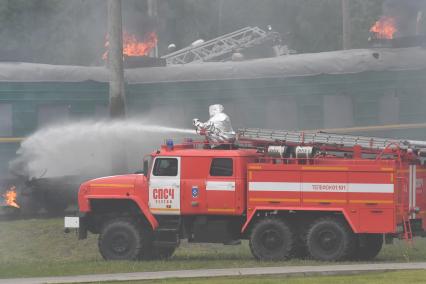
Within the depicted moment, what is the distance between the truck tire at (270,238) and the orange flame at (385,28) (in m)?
15.7

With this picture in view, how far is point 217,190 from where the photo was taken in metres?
17.8

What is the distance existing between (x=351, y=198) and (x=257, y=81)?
33.8 feet

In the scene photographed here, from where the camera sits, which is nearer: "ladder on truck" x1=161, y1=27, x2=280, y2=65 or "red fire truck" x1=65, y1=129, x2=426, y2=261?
"red fire truck" x1=65, y1=129, x2=426, y2=261

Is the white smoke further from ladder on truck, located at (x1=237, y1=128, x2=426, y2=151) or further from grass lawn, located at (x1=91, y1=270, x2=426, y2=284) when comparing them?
grass lawn, located at (x1=91, y1=270, x2=426, y2=284)

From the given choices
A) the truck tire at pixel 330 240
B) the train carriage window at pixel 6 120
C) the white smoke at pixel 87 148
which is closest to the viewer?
the truck tire at pixel 330 240

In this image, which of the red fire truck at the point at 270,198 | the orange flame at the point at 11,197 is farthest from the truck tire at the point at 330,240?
the orange flame at the point at 11,197

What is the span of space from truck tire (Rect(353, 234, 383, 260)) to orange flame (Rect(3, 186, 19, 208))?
10.2 m

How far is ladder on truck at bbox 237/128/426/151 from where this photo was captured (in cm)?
1758

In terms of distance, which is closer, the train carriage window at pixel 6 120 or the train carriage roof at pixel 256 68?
the train carriage window at pixel 6 120

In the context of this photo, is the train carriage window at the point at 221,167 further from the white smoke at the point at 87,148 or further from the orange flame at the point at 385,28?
the orange flame at the point at 385,28

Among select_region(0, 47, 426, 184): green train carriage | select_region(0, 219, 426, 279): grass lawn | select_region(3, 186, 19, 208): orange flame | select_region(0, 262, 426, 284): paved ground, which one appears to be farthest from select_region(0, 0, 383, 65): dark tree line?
select_region(0, 262, 426, 284): paved ground

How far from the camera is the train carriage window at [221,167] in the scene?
17.9m

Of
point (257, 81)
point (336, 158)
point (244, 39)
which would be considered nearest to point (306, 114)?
point (257, 81)

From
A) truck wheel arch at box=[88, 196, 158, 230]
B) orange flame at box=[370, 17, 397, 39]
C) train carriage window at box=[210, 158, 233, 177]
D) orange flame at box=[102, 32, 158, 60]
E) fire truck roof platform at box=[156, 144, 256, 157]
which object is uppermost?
orange flame at box=[370, 17, 397, 39]
